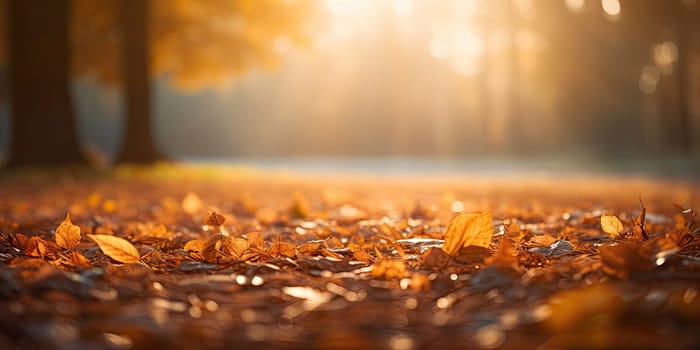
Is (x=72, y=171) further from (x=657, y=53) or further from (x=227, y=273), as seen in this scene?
(x=657, y=53)

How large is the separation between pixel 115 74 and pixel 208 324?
1793 centimetres

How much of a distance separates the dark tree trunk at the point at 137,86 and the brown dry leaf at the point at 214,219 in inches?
470

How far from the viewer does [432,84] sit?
46.0m

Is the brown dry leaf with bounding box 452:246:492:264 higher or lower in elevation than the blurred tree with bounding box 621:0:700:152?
lower

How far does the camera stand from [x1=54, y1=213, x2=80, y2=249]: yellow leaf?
2.16 meters

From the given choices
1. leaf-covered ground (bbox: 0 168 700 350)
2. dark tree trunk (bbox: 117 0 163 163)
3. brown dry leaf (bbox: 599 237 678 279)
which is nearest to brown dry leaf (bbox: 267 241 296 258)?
leaf-covered ground (bbox: 0 168 700 350)

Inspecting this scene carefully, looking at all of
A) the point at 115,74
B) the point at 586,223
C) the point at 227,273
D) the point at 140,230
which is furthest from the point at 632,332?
the point at 115,74

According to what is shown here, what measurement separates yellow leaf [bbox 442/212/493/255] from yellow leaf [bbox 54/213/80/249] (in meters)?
1.17

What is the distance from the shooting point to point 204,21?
1656cm

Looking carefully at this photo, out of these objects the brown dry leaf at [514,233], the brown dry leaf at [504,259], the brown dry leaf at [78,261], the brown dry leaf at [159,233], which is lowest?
the brown dry leaf at [159,233]

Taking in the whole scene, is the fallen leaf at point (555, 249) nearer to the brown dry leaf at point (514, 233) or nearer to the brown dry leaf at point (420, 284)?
the brown dry leaf at point (514, 233)

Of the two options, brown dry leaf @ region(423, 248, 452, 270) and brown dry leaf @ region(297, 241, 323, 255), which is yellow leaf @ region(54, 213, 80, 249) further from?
brown dry leaf @ region(423, 248, 452, 270)

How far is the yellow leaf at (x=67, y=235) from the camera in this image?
2.16 m

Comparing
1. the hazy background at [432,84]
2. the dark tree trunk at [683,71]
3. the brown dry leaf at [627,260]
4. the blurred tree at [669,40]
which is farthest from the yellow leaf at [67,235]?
the dark tree trunk at [683,71]
